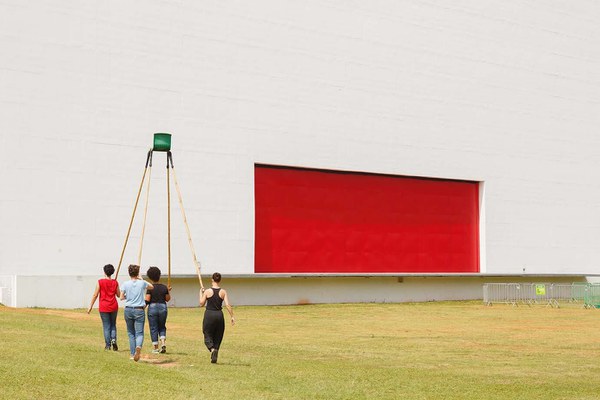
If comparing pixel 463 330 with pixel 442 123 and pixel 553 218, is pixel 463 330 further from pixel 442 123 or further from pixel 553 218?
pixel 553 218

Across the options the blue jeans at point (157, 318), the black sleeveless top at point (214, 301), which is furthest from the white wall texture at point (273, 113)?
the black sleeveless top at point (214, 301)

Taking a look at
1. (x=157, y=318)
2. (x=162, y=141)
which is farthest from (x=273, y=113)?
(x=157, y=318)

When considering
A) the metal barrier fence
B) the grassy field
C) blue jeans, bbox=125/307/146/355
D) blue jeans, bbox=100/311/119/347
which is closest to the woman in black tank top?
the grassy field

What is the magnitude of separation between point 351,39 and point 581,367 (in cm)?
2778

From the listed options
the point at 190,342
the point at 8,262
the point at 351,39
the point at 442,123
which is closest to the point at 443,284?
the point at 442,123

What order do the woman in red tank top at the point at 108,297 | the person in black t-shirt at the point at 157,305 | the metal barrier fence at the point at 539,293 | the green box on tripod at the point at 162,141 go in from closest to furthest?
the person in black t-shirt at the point at 157,305 → the woman in red tank top at the point at 108,297 → the green box on tripod at the point at 162,141 → the metal barrier fence at the point at 539,293

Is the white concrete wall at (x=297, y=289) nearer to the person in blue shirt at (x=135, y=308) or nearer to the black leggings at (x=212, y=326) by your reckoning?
the person in blue shirt at (x=135, y=308)

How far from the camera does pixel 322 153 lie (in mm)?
43188

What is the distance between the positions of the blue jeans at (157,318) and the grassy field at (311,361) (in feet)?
1.65

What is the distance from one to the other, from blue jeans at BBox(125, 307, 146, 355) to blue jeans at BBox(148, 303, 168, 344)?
643 mm

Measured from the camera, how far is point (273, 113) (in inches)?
1646

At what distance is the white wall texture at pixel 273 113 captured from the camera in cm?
3594

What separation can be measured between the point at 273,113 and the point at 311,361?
23522 millimetres

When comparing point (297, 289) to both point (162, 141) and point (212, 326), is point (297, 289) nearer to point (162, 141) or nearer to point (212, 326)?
point (162, 141)
